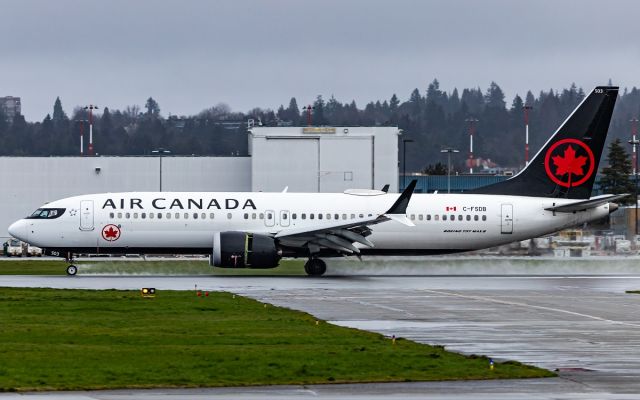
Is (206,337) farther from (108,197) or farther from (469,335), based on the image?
(108,197)

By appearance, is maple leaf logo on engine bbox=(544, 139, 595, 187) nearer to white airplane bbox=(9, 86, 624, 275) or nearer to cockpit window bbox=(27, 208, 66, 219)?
white airplane bbox=(9, 86, 624, 275)

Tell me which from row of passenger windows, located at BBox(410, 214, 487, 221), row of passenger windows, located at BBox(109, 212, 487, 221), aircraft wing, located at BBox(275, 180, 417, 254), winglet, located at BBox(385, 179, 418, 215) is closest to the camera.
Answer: winglet, located at BBox(385, 179, 418, 215)

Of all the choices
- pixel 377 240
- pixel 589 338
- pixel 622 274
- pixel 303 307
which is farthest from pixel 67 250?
pixel 589 338

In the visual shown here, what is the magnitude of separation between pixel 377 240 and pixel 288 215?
14.0ft

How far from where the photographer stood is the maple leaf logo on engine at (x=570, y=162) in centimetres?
5881

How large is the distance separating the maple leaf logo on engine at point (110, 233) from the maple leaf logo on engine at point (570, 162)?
68.1ft

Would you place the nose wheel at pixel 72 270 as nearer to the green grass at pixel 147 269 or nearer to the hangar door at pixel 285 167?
the green grass at pixel 147 269

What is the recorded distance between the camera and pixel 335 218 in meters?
56.3

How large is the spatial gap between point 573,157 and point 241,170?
37.9 meters

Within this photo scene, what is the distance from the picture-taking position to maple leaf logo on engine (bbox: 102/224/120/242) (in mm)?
54188

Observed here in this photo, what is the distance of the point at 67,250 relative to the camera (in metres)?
54.6

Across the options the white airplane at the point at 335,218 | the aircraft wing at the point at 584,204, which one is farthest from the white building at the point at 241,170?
the aircraft wing at the point at 584,204

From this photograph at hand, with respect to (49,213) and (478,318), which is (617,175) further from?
(478,318)

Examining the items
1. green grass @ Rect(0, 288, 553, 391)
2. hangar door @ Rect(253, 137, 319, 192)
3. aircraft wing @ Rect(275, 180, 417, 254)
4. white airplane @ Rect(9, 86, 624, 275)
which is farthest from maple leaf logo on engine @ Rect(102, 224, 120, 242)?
hangar door @ Rect(253, 137, 319, 192)
